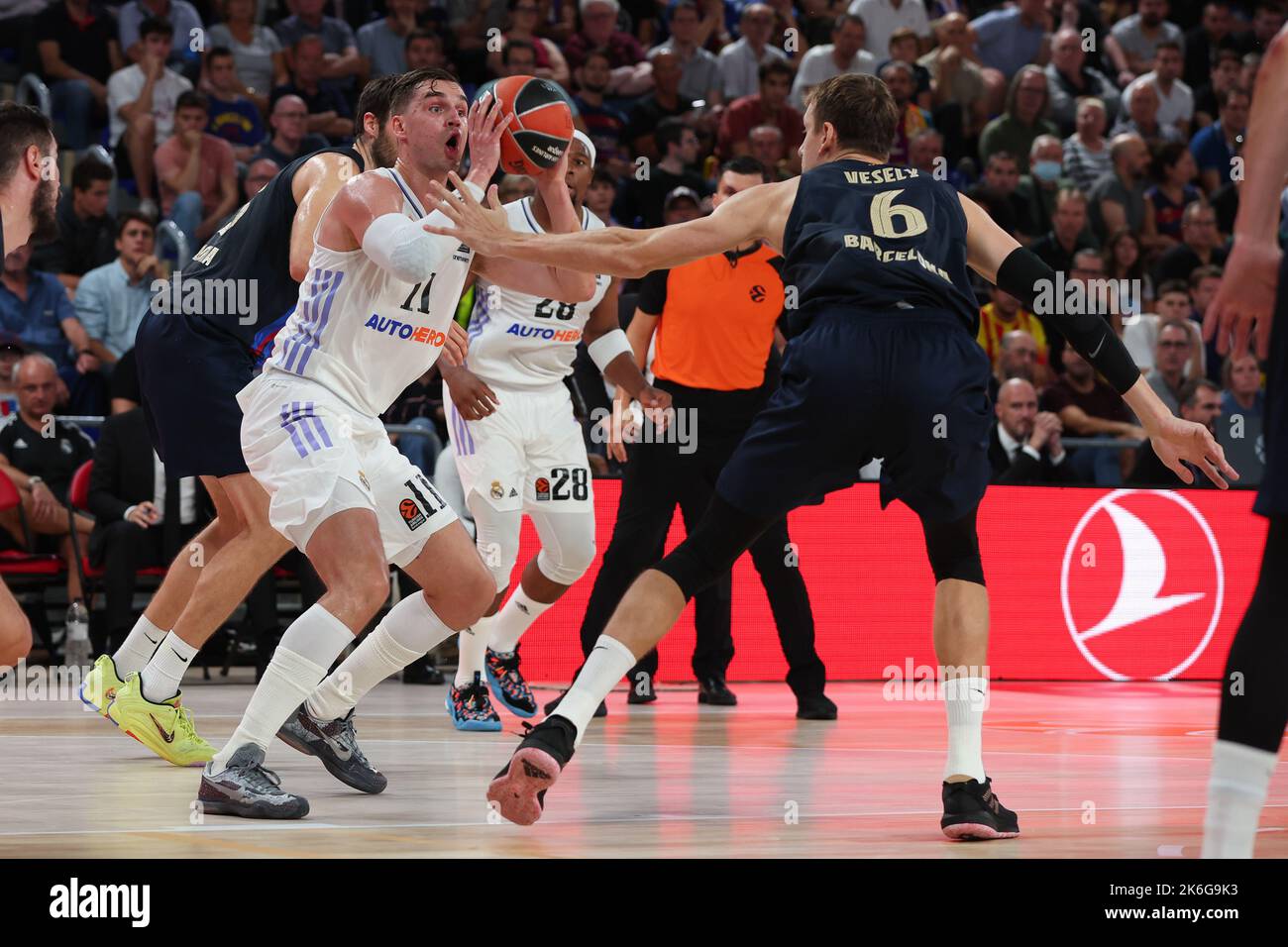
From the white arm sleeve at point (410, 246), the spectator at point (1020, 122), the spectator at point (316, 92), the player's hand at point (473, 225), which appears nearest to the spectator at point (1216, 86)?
the spectator at point (1020, 122)

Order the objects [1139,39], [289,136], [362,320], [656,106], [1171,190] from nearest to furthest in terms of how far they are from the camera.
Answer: [362,320] < [289,136] < [656,106] < [1171,190] < [1139,39]

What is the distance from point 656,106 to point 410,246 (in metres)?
10.8

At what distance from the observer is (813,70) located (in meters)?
15.9

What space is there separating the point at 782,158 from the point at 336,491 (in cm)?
1061

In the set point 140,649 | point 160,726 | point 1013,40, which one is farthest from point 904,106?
point 160,726

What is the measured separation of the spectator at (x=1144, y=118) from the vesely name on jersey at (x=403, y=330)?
12.7 metres

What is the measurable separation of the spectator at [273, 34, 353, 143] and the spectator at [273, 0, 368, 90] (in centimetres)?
5

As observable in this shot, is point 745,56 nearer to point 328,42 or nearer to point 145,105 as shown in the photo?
point 328,42

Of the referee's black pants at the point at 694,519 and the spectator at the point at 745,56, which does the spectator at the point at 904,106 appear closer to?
the spectator at the point at 745,56

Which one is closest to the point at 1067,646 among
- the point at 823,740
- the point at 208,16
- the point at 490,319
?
the point at 823,740

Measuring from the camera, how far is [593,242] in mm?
4723

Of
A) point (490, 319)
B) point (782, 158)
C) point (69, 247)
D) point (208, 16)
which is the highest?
point (208, 16)

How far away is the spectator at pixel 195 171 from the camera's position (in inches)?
503
